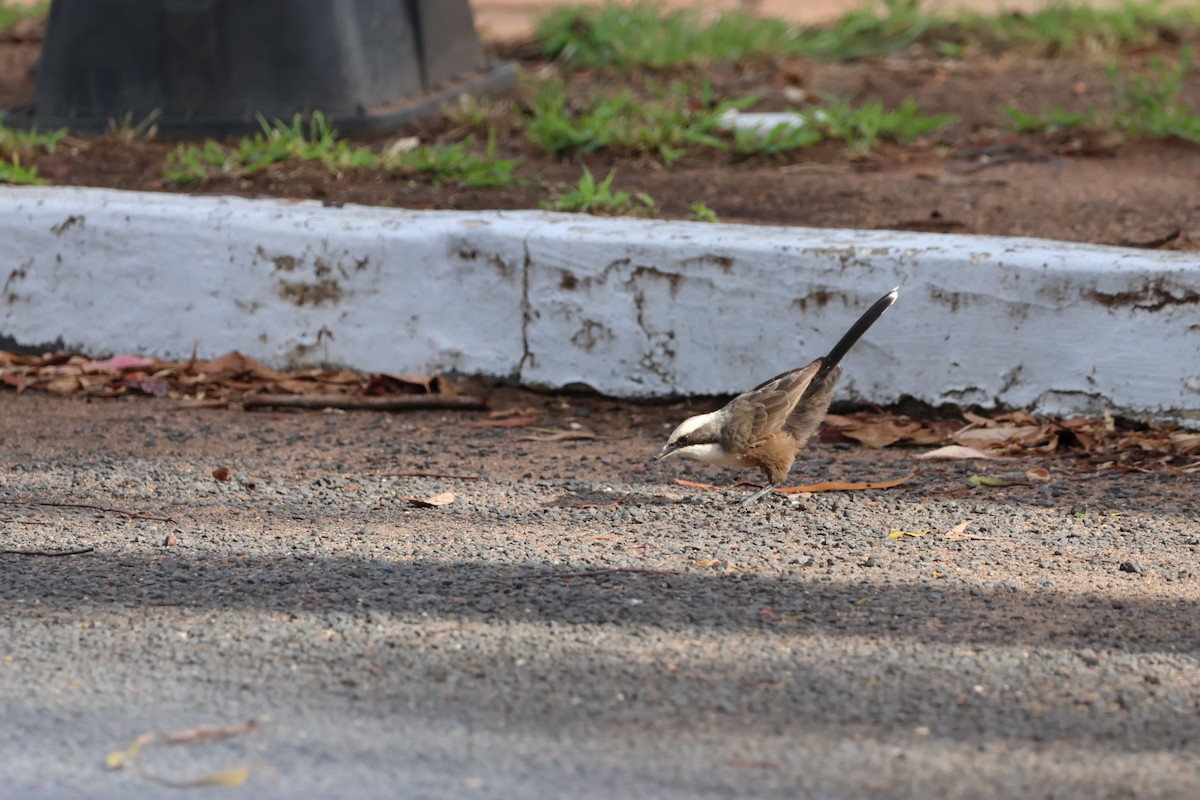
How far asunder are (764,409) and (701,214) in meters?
1.48

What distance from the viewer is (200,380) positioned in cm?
503

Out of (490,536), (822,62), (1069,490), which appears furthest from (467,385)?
(822,62)

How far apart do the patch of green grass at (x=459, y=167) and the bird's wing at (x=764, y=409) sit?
6.68ft

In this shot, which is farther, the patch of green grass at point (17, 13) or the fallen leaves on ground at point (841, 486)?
the patch of green grass at point (17, 13)

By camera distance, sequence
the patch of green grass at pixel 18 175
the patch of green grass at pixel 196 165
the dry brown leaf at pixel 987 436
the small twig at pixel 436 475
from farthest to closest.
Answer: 1. the patch of green grass at pixel 196 165
2. the patch of green grass at pixel 18 175
3. the dry brown leaf at pixel 987 436
4. the small twig at pixel 436 475

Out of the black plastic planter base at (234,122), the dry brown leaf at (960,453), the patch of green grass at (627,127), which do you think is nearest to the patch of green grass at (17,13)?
the black plastic planter base at (234,122)

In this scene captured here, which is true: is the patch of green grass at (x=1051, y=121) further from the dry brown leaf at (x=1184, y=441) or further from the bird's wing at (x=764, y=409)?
the bird's wing at (x=764, y=409)

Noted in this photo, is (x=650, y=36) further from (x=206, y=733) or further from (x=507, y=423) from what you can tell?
(x=206, y=733)

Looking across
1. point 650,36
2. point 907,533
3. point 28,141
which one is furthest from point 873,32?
point 907,533

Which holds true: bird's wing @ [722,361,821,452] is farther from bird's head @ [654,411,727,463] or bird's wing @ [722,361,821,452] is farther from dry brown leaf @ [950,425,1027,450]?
dry brown leaf @ [950,425,1027,450]

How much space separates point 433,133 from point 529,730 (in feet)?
15.2

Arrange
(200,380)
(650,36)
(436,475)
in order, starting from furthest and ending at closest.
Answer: (650,36), (200,380), (436,475)

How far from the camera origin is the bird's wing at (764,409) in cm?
392

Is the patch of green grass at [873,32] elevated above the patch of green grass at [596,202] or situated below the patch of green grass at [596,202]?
above
